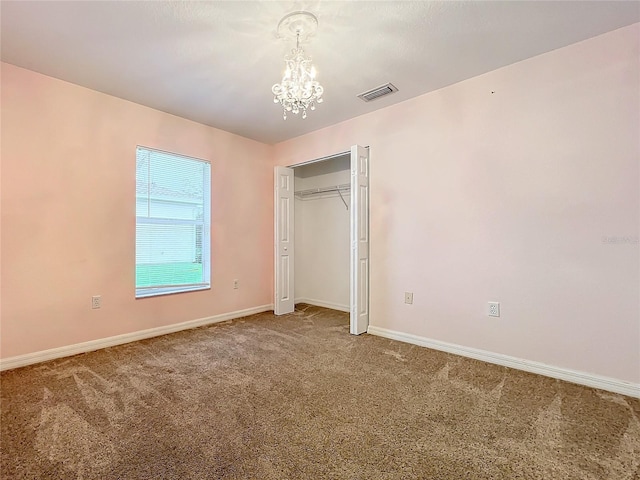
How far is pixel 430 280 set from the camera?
3064 mm

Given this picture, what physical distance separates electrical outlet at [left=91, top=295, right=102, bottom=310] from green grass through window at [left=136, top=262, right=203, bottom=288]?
383mm

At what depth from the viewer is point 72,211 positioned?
112 inches

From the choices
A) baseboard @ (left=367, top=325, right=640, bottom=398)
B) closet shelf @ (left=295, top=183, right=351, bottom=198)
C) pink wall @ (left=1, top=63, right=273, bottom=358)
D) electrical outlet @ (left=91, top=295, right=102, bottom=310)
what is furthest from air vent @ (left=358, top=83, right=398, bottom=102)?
electrical outlet @ (left=91, top=295, right=102, bottom=310)

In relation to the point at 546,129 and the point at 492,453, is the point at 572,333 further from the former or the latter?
the point at 546,129

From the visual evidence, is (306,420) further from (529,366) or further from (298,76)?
(298,76)

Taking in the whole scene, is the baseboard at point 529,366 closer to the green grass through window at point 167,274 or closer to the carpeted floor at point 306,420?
the carpeted floor at point 306,420

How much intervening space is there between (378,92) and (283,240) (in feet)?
7.67

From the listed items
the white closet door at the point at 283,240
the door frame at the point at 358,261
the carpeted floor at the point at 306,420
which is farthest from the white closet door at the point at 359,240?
the white closet door at the point at 283,240

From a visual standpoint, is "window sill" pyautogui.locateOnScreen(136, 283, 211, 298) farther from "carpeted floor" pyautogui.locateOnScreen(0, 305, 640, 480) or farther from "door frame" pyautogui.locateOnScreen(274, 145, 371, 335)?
"door frame" pyautogui.locateOnScreen(274, 145, 371, 335)

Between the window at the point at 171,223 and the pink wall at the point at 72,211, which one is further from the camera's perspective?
the window at the point at 171,223

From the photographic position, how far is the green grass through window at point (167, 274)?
341 cm

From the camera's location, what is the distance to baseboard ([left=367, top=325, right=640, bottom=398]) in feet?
6.93

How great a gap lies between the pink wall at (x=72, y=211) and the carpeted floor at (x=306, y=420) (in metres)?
→ 0.44

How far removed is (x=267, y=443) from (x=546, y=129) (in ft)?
9.86
